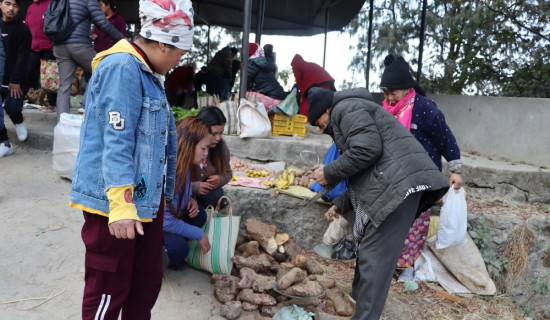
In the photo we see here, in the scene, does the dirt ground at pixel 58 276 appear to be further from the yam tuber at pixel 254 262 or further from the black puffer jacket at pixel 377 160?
the black puffer jacket at pixel 377 160

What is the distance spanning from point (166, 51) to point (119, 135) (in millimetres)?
395

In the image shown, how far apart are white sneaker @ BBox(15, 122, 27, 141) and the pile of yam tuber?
343cm

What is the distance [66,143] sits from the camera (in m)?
4.25

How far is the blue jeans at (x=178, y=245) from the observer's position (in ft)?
9.29

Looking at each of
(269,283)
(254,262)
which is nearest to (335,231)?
(254,262)

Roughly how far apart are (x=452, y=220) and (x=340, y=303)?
132 centimetres

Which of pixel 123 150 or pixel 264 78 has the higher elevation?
pixel 264 78

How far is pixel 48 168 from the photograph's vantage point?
4.70 m

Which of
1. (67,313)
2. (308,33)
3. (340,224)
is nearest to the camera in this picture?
(67,313)

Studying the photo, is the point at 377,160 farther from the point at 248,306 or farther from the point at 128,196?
the point at 128,196

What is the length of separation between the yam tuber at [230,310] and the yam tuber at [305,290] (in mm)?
362

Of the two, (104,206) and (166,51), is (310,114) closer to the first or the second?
(166,51)

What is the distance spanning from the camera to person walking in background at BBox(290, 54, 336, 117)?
251 inches

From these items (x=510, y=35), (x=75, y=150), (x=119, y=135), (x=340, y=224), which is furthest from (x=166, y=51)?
(x=510, y=35)
